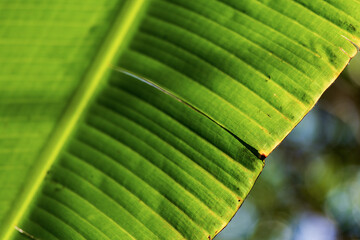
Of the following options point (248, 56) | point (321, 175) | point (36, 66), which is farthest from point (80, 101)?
point (321, 175)

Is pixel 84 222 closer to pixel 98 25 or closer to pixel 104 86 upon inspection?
pixel 104 86

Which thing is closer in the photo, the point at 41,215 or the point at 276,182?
the point at 41,215

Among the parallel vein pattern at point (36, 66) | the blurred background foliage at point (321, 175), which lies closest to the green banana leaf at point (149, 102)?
the parallel vein pattern at point (36, 66)

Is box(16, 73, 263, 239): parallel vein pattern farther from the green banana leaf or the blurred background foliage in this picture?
the blurred background foliage

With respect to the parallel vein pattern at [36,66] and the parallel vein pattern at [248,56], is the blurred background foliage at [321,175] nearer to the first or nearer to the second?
the parallel vein pattern at [248,56]

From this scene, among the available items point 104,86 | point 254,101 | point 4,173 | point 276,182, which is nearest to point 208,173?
point 254,101

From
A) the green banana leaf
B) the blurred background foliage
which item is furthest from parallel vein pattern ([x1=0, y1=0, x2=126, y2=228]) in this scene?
the blurred background foliage

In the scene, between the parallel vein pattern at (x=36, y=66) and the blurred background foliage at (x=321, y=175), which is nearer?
the parallel vein pattern at (x=36, y=66)

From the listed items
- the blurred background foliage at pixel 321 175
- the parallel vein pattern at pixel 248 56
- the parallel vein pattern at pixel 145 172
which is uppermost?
the blurred background foliage at pixel 321 175
